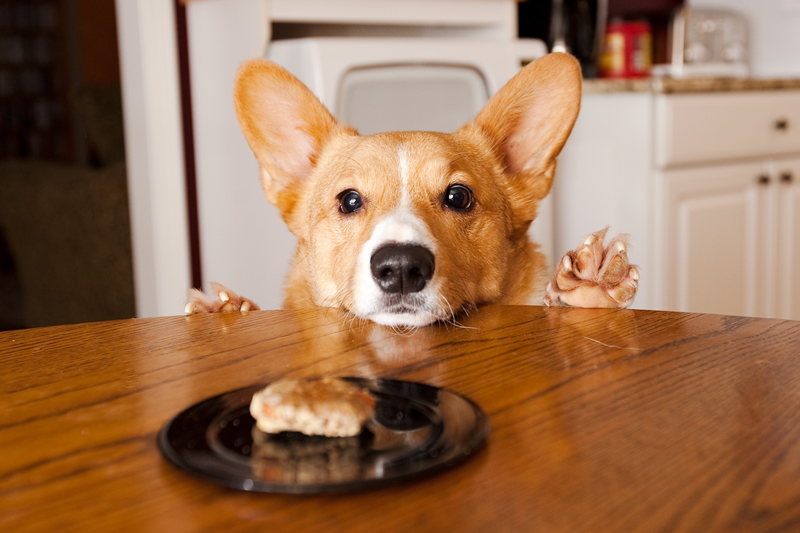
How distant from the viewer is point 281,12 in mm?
2342

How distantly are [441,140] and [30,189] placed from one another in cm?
292

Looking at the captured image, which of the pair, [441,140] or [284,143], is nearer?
[441,140]

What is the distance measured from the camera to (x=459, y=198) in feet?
4.82

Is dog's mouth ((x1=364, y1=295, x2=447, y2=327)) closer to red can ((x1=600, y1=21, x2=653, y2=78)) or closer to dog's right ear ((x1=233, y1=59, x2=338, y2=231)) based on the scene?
dog's right ear ((x1=233, y1=59, x2=338, y2=231))

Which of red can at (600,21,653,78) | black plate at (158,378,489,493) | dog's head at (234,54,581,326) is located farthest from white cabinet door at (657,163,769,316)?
black plate at (158,378,489,493)

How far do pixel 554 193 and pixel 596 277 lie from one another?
80.7 inches

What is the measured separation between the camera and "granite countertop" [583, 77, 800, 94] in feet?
9.20

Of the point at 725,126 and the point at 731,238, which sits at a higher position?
the point at 725,126

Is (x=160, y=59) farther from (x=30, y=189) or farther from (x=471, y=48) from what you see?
(x=30, y=189)

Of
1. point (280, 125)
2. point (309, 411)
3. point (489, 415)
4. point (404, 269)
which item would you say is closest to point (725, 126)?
point (280, 125)

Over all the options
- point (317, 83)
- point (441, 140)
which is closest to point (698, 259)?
point (317, 83)

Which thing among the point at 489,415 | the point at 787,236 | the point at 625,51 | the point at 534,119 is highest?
the point at 625,51

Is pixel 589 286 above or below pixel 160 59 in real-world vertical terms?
below

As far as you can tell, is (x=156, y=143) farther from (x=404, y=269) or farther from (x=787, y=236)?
(x=787, y=236)
